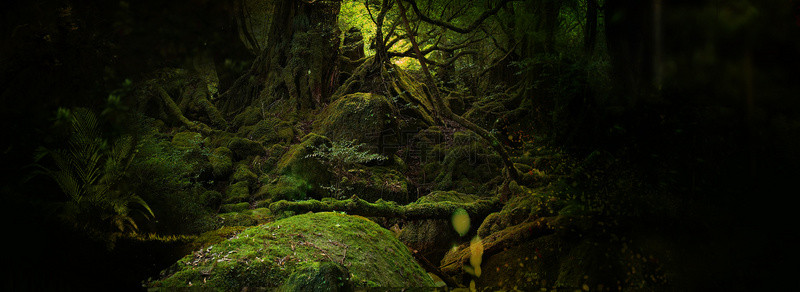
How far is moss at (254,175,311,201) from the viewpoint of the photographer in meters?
7.86

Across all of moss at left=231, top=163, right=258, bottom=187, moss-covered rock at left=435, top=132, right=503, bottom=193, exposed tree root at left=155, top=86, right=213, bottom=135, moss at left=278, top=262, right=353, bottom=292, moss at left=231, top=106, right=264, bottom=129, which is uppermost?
exposed tree root at left=155, top=86, right=213, bottom=135

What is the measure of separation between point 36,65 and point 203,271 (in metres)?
1.94

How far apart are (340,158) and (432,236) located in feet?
9.34

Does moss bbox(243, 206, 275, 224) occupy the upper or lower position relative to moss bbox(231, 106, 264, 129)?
lower

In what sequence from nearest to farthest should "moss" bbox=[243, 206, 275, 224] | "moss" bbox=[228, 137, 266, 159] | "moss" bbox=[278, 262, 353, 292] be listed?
1. "moss" bbox=[278, 262, 353, 292]
2. "moss" bbox=[243, 206, 275, 224]
3. "moss" bbox=[228, 137, 266, 159]

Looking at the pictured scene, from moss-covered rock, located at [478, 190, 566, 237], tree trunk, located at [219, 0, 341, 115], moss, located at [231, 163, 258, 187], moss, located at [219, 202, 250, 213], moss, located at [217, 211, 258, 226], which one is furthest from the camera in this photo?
tree trunk, located at [219, 0, 341, 115]

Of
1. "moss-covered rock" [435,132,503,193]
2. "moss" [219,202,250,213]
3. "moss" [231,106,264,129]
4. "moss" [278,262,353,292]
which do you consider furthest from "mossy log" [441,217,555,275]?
"moss" [231,106,264,129]

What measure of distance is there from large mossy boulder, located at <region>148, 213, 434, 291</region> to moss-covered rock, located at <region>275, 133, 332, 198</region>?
3.60 m

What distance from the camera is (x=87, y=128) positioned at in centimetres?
323

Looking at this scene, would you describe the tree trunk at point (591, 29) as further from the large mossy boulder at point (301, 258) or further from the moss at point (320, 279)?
the moss at point (320, 279)

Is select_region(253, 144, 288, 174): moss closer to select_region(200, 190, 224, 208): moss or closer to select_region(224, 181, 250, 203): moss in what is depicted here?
select_region(224, 181, 250, 203): moss

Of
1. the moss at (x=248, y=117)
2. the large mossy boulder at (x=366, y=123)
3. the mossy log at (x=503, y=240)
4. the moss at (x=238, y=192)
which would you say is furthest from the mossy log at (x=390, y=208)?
the moss at (x=248, y=117)

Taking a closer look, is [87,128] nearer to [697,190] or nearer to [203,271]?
[203,271]

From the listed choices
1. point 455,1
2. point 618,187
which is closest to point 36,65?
point 618,187
